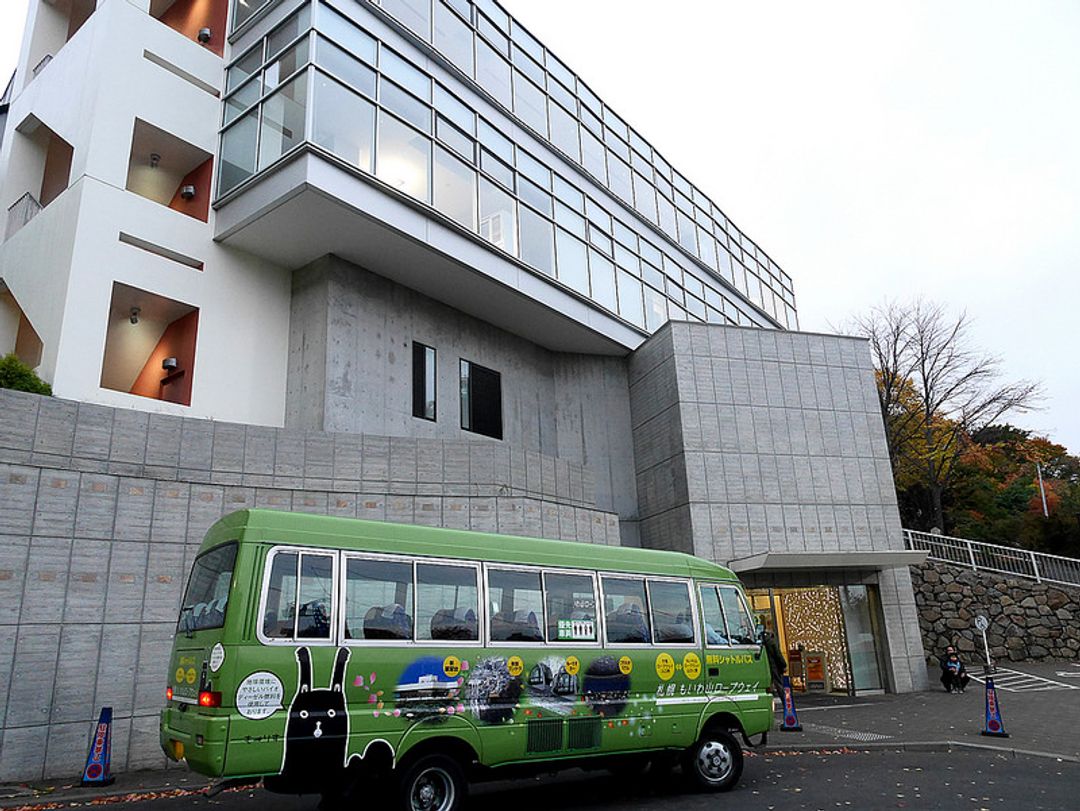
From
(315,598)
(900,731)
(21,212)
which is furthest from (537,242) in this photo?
(315,598)

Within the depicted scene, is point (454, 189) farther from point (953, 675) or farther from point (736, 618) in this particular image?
point (953, 675)

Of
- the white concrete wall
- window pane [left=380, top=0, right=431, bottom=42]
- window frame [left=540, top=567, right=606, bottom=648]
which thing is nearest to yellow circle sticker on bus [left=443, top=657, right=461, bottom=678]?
window frame [left=540, top=567, right=606, bottom=648]

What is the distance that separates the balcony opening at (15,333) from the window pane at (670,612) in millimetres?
16464

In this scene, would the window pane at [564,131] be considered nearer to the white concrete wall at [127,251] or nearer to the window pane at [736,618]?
the white concrete wall at [127,251]

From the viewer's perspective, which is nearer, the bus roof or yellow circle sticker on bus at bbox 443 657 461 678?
the bus roof

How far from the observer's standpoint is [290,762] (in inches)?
262

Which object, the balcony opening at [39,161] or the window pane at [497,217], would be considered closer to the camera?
the window pane at [497,217]

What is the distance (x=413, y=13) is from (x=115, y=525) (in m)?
14.5

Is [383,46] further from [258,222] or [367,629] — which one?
[367,629]

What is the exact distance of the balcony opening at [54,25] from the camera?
2066cm

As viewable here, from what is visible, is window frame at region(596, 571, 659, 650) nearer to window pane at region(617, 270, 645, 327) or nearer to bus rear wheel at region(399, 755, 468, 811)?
bus rear wheel at region(399, 755, 468, 811)

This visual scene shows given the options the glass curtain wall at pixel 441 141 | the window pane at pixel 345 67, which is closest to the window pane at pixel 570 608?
the glass curtain wall at pixel 441 141

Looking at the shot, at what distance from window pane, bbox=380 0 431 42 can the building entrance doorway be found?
17.0m

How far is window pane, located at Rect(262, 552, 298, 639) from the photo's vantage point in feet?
22.4
